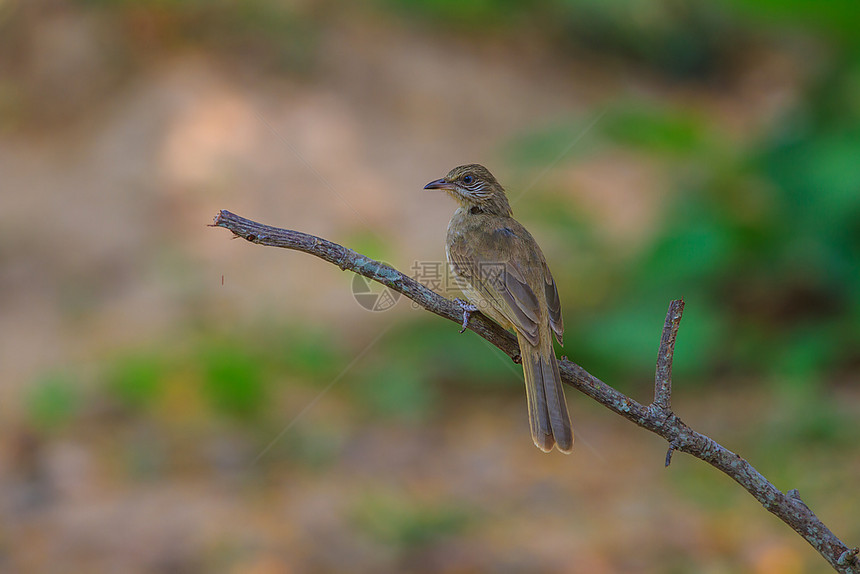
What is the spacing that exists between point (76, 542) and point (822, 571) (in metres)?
3.93

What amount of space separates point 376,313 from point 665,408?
5.63 metres

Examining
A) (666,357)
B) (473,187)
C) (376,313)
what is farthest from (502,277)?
(376,313)

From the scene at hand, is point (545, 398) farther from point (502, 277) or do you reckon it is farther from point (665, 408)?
point (665, 408)

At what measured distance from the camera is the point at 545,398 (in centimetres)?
298

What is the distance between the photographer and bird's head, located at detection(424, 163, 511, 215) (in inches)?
155

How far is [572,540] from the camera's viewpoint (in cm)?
476

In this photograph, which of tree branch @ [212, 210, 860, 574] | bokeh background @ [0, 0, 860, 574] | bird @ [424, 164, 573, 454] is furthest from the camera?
bokeh background @ [0, 0, 860, 574]

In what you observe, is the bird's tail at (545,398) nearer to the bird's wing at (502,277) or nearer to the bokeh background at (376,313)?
the bird's wing at (502,277)

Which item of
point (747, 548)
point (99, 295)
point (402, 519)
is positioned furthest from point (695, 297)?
point (99, 295)

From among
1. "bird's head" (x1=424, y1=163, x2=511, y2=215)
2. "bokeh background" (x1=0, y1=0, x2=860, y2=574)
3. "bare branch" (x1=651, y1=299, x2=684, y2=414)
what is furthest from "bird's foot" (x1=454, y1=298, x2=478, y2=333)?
"bokeh background" (x1=0, y1=0, x2=860, y2=574)

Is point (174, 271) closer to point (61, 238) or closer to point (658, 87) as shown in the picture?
point (61, 238)

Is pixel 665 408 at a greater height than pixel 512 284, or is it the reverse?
pixel 512 284

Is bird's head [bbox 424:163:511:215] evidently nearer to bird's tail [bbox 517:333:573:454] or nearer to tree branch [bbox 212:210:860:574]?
bird's tail [bbox 517:333:573:454]

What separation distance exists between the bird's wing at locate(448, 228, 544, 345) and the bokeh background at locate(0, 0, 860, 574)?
1796 mm
